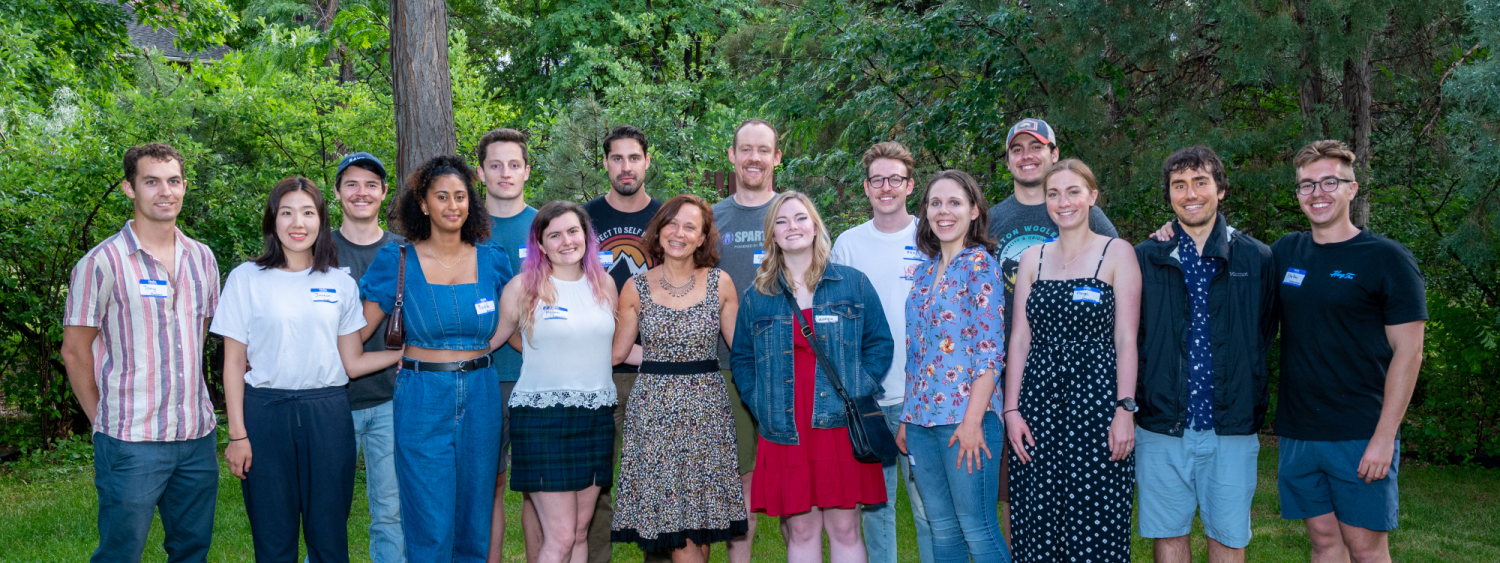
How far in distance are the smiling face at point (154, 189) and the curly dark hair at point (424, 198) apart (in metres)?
0.87

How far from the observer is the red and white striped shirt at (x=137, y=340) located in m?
3.54

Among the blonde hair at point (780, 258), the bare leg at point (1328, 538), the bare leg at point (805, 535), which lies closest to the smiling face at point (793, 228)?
the blonde hair at point (780, 258)

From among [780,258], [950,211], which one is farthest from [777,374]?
[950,211]

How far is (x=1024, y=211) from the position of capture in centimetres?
423

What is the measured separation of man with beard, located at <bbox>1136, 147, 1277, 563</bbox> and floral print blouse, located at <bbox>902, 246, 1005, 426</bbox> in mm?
575

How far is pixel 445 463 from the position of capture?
364 cm

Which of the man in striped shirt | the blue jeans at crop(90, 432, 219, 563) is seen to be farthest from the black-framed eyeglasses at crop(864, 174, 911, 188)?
the blue jeans at crop(90, 432, 219, 563)

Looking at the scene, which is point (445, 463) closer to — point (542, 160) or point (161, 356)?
point (161, 356)

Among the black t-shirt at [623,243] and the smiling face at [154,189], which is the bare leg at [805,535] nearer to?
the black t-shirt at [623,243]

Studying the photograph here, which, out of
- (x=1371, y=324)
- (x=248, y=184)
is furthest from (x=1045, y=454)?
(x=248, y=184)

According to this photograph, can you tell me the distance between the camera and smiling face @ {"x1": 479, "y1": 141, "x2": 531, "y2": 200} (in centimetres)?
451

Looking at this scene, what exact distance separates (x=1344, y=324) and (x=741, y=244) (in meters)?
2.47

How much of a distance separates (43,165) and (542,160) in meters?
4.14

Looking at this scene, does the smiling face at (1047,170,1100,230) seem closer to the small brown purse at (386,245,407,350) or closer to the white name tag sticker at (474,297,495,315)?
the white name tag sticker at (474,297,495,315)
